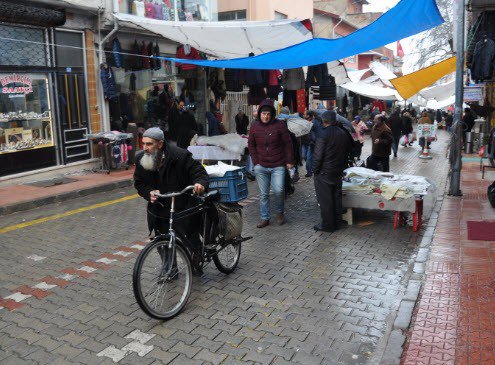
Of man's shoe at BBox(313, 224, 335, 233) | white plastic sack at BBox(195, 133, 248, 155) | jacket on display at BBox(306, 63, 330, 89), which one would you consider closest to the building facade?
jacket on display at BBox(306, 63, 330, 89)

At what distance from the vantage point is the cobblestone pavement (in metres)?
3.93

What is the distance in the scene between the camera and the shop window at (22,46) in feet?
35.2

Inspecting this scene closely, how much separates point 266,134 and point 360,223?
2.18 meters

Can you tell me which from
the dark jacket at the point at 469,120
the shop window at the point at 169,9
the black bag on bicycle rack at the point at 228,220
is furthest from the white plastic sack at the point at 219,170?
the dark jacket at the point at 469,120

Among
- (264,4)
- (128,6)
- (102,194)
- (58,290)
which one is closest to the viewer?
(58,290)

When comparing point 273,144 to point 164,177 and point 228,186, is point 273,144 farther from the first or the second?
point 164,177

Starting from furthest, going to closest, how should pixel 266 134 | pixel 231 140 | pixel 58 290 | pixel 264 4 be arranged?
pixel 264 4
pixel 231 140
pixel 266 134
pixel 58 290

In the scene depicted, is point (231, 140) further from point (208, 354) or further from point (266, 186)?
point (208, 354)

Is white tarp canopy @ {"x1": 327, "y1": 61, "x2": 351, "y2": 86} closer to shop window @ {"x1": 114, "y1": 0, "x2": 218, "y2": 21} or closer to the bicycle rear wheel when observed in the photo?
shop window @ {"x1": 114, "y1": 0, "x2": 218, "y2": 21}

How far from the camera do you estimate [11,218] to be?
28.3 ft

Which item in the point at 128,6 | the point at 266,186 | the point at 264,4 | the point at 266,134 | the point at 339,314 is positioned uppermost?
the point at 264,4

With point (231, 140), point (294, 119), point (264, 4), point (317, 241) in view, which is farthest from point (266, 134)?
point (264, 4)

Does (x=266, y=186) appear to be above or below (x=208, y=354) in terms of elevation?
above

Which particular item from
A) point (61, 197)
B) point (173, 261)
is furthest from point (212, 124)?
point (173, 261)
